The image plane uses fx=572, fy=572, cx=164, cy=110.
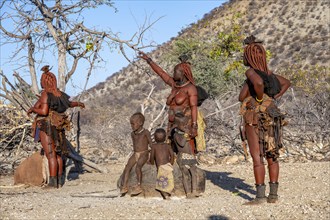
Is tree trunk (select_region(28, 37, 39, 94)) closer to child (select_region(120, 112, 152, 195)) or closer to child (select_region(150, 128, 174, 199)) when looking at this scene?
child (select_region(120, 112, 152, 195))

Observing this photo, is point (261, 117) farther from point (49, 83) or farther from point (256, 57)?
point (49, 83)

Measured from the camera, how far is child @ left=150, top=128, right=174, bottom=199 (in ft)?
24.7

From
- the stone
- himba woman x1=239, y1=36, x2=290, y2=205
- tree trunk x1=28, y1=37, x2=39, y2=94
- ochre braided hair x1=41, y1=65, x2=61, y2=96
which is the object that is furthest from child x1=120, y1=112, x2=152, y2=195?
tree trunk x1=28, y1=37, x2=39, y2=94

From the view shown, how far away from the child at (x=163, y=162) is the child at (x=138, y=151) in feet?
0.53

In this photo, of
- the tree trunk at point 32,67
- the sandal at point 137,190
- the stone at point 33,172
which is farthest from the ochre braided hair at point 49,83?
the sandal at point 137,190

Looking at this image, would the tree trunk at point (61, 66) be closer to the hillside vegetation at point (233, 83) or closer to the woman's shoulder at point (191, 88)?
the hillside vegetation at point (233, 83)

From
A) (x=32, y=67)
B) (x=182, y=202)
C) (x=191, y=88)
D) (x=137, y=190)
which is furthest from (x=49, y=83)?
(x=182, y=202)

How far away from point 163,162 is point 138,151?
1.38 ft

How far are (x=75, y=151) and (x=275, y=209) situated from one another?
5418 millimetres

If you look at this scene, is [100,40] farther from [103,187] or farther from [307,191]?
[307,191]

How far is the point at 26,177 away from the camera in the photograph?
9617 mm

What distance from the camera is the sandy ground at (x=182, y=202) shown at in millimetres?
6262

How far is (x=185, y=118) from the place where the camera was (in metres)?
8.02

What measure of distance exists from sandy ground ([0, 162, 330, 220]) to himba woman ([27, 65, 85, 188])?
517mm
